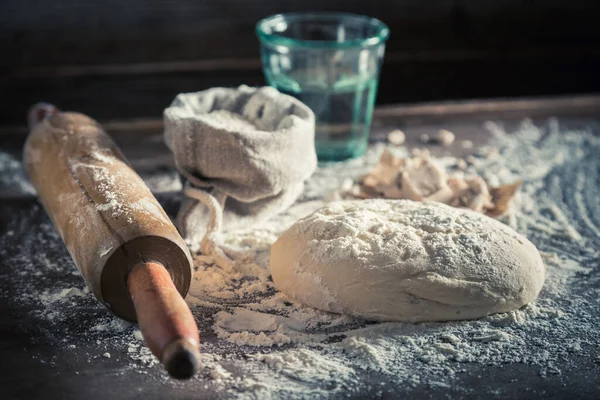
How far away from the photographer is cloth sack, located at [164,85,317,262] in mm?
1488

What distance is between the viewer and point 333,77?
187 centimetres

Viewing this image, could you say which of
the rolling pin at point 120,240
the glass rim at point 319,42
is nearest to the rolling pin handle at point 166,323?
the rolling pin at point 120,240

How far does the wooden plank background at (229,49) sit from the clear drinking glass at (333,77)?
1.87ft

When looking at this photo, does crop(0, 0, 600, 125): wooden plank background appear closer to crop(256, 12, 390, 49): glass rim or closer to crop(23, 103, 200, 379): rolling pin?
crop(256, 12, 390, 49): glass rim

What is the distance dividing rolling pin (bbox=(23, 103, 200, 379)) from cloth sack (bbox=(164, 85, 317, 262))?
14cm

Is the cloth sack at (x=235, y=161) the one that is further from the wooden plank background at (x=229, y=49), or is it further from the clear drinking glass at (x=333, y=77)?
the wooden plank background at (x=229, y=49)

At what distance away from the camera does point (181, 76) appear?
8.39 ft

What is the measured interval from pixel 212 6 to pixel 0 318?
58.1 inches

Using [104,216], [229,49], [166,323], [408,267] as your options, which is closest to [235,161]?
[104,216]

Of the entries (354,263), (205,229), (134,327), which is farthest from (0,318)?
(354,263)

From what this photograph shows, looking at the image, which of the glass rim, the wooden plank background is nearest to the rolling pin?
the glass rim

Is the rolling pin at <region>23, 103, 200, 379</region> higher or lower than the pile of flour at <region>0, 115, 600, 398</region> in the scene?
higher

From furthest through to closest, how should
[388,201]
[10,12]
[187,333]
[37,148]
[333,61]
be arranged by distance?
[10,12], [333,61], [37,148], [388,201], [187,333]

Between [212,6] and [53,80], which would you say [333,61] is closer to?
[212,6]
